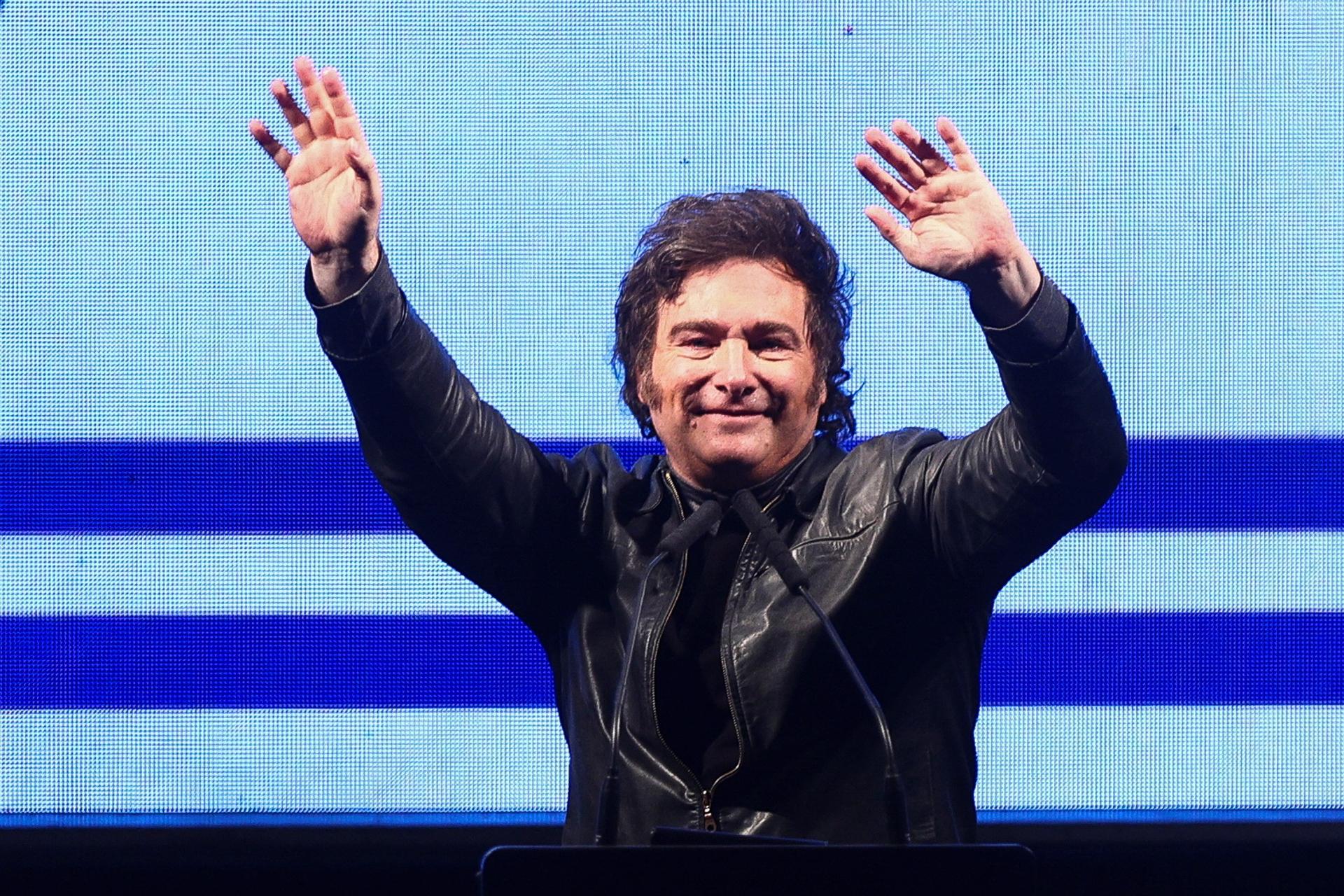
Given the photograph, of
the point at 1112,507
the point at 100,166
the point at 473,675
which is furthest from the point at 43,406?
the point at 1112,507

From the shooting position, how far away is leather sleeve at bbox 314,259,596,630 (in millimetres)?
1277

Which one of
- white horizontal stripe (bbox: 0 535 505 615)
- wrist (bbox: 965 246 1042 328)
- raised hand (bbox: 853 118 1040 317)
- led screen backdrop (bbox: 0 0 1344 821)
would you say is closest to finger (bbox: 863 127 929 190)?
raised hand (bbox: 853 118 1040 317)

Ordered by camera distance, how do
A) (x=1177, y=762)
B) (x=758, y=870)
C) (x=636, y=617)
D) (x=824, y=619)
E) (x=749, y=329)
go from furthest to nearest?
(x=1177, y=762), (x=749, y=329), (x=636, y=617), (x=824, y=619), (x=758, y=870)

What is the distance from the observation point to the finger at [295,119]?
4.15ft

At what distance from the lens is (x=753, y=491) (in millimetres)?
1413

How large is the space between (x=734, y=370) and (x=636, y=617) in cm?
27

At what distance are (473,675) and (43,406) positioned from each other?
63cm

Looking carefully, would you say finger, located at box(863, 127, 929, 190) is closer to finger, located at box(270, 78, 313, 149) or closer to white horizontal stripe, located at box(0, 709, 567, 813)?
finger, located at box(270, 78, 313, 149)

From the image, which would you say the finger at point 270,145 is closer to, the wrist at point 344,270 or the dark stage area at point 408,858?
the wrist at point 344,270

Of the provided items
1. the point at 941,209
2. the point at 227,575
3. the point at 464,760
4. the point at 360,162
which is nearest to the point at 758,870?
the point at 941,209

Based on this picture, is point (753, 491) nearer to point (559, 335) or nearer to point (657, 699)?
point (657, 699)

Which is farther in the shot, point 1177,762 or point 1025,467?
point 1177,762

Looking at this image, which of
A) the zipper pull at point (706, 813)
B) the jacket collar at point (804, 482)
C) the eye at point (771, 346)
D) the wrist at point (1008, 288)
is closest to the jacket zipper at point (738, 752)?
the zipper pull at point (706, 813)

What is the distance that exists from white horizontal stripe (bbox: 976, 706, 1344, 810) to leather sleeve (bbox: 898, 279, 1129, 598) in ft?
1.37
